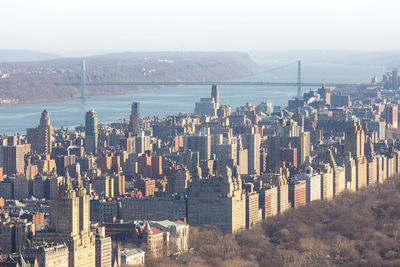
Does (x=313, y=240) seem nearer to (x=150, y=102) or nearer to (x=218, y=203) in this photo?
(x=218, y=203)

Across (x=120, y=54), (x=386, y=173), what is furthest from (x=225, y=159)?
(x=120, y=54)

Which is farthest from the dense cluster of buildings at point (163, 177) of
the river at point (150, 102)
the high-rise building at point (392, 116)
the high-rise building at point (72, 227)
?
the river at point (150, 102)

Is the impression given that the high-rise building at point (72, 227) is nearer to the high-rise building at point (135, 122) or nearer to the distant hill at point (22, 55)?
the high-rise building at point (135, 122)

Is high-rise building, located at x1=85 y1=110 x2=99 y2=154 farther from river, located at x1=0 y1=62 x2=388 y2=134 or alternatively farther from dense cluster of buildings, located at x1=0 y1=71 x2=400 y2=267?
river, located at x1=0 y1=62 x2=388 y2=134

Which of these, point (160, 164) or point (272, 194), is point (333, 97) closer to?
point (160, 164)

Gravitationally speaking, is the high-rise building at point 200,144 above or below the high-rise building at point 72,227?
below

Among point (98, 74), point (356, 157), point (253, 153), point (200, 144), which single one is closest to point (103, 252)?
point (356, 157)

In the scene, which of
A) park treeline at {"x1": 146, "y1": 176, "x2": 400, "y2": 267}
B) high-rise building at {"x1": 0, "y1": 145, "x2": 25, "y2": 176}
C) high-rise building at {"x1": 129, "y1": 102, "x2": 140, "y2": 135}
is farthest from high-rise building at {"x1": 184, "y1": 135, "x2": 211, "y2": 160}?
park treeline at {"x1": 146, "y1": 176, "x2": 400, "y2": 267}
